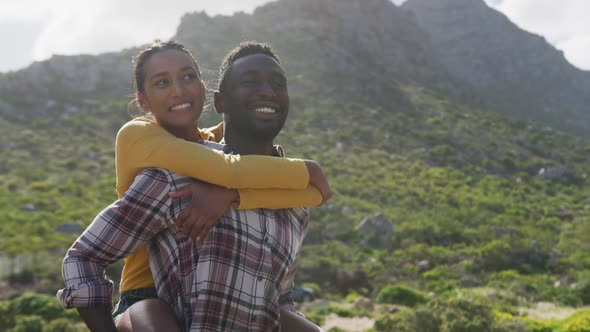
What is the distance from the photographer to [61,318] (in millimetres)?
10914

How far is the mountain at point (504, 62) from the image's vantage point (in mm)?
66312

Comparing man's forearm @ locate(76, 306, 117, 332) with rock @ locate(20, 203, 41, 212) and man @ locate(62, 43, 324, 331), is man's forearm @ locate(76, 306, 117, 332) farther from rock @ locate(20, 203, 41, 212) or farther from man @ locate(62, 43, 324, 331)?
rock @ locate(20, 203, 41, 212)

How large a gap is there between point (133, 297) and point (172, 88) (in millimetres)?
776

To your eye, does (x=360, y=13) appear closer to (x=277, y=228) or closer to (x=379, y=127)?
(x=379, y=127)

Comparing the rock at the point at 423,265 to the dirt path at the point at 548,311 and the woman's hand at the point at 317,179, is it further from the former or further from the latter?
the woman's hand at the point at 317,179

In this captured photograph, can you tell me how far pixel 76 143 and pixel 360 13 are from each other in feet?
135

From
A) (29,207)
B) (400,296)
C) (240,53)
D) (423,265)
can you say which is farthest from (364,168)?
(240,53)

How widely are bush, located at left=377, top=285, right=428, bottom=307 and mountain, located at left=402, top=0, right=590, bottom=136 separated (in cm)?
5071

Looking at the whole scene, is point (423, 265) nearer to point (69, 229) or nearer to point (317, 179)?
point (69, 229)

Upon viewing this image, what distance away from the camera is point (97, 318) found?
1698 mm

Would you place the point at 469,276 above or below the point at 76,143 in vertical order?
below

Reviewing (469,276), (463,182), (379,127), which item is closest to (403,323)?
(469,276)

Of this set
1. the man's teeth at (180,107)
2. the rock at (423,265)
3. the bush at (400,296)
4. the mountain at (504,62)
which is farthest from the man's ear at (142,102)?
the mountain at (504,62)

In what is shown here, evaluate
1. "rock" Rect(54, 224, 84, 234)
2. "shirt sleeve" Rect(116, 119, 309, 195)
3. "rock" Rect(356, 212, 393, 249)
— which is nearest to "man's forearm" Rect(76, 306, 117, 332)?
"shirt sleeve" Rect(116, 119, 309, 195)
